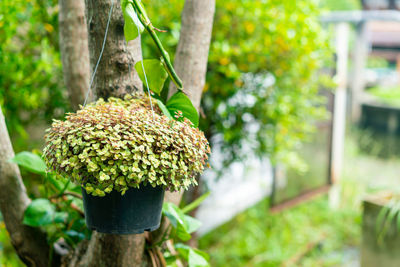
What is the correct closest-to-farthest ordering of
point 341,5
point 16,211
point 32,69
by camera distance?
1. point 16,211
2. point 32,69
3. point 341,5

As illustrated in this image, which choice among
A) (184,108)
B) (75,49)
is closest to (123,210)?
(184,108)

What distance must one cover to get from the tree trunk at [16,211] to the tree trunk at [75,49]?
0.27 meters

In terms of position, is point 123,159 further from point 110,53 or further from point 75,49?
A: point 75,49

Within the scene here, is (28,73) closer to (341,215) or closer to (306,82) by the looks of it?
(306,82)

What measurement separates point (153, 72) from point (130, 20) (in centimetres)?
14

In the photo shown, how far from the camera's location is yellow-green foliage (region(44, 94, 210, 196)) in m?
0.77

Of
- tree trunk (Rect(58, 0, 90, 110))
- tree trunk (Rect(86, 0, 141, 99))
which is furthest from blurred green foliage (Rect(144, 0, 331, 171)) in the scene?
tree trunk (Rect(86, 0, 141, 99))

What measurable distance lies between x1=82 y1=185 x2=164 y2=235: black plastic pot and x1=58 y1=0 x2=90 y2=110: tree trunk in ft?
1.81

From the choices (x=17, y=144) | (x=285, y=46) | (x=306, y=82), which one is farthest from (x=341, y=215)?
(x=17, y=144)

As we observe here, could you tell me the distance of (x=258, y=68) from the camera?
2244mm

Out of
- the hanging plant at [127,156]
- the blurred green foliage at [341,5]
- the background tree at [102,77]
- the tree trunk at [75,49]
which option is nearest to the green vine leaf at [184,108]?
the hanging plant at [127,156]

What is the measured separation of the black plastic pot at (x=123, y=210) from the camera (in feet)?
2.72

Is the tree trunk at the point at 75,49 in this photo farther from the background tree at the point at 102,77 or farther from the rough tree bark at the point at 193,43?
the rough tree bark at the point at 193,43

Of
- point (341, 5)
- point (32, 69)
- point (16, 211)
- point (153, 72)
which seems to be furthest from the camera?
point (341, 5)
